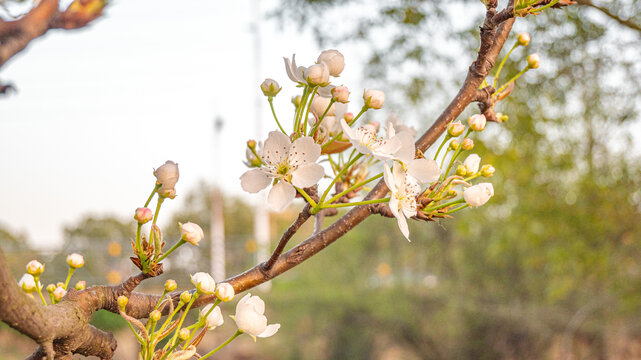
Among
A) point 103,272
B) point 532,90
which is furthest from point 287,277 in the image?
point 532,90

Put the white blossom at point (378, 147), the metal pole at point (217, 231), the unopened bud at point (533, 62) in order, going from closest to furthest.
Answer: the white blossom at point (378, 147)
the unopened bud at point (533, 62)
the metal pole at point (217, 231)

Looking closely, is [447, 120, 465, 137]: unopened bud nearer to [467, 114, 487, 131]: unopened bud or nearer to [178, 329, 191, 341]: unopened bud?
[467, 114, 487, 131]: unopened bud

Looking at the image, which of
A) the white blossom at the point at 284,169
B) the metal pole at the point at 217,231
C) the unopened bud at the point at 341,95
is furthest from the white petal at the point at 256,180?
the metal pole at the point at 217,231

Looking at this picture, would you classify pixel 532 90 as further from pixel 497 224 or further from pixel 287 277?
pixel 287 277

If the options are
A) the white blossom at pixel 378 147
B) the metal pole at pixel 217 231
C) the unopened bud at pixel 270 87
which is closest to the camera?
the white blossom at pixel 378 147

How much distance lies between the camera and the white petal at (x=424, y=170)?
0.49m

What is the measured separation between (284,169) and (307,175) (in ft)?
0.08

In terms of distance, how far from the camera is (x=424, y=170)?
0.50 metres

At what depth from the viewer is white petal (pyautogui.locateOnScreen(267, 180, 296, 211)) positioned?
526 mm

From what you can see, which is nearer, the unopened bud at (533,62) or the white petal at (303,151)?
the white petal at (303,151)

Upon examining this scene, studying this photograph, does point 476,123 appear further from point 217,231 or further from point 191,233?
point 217,231

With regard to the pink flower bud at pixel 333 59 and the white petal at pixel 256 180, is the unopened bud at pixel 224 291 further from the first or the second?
the pink flower bud at pixel 333 59

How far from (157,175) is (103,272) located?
625cm

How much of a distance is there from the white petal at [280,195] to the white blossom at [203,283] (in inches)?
3.6
